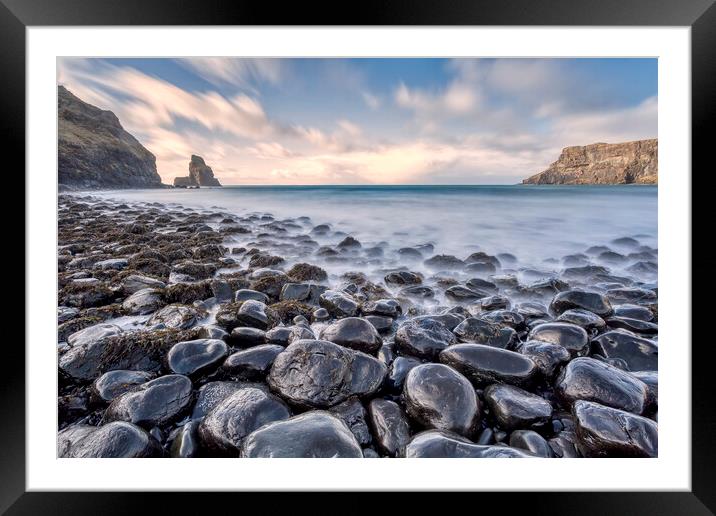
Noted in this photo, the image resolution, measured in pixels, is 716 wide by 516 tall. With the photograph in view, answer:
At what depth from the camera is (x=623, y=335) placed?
1817 millimetres

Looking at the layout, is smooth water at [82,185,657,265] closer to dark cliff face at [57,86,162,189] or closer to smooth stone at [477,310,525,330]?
dark cliff face at [57,86,162,189]

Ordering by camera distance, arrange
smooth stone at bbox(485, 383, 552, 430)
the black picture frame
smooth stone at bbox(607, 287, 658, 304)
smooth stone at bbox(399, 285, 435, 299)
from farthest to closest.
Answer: smooth stone at bbox(399, 285, 435, 299)
smooth stone at bbox(607, 287, 658, 304)
smooth stone at bbox(485, 383, 552, 430)
the black picture frame

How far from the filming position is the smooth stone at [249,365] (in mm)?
1549

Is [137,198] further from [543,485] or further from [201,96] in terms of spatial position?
[543,485]

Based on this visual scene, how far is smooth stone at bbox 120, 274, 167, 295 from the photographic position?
246 cm

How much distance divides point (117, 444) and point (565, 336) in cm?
235

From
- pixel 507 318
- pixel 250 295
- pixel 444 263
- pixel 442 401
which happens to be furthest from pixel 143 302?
pixel 444 263

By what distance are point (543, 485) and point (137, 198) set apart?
783 centimetres

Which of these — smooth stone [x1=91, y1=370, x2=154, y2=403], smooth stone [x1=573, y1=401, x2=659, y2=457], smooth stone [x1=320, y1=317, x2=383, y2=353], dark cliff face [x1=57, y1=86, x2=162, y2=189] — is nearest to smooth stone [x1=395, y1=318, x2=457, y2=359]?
smooth stone [x1=320, y1=317, x2=383, y2=353]

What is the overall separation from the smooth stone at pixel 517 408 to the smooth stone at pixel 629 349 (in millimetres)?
783

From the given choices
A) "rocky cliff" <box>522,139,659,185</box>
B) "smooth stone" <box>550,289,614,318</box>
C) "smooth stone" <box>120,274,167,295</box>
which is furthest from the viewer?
"rocky cliff" <box>522,139,659,185</box>

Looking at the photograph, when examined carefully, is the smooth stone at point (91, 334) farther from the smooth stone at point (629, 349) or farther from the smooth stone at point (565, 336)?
the smooth stone at point (629, 349)

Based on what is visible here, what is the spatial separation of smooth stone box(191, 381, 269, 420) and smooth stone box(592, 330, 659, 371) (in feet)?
6.58

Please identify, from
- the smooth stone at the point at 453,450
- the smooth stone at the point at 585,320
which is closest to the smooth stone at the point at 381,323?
the smooth stone at the point at 453,450
